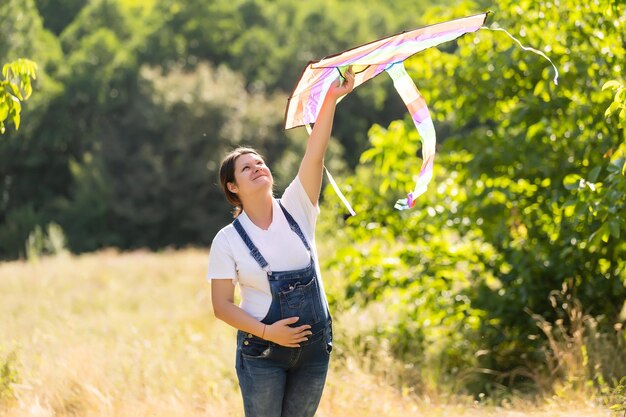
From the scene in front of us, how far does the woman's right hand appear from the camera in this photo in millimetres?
3850

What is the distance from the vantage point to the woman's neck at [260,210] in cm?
408

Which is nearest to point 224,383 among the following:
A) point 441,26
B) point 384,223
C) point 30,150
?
point 384,223

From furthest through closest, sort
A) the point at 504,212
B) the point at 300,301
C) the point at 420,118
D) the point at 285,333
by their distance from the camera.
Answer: the point at 504,212 → the point at 420,118 → the point at 300,301 → the point at 285,333

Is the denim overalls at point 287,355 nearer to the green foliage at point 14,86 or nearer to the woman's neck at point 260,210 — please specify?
the woman's neck at point 260,210

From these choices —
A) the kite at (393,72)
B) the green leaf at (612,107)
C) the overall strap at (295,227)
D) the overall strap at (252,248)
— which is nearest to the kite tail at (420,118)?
the kite at (393,72)

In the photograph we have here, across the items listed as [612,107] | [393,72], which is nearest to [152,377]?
[393,72]

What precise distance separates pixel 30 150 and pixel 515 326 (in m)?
35.1

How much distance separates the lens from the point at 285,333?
3848 millimetres

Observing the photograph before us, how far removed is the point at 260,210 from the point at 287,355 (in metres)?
0.62

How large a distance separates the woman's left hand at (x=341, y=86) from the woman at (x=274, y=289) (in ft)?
0.63

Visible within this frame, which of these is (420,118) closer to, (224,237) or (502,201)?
(224,237)

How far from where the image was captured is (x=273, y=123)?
44.1 meters

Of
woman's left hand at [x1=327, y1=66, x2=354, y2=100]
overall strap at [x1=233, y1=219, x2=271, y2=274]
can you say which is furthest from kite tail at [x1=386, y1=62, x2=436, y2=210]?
overall strap at [x1=233, y1=219, x2=271, y2=274]

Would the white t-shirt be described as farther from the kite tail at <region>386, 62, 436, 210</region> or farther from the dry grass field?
the dry grass field
